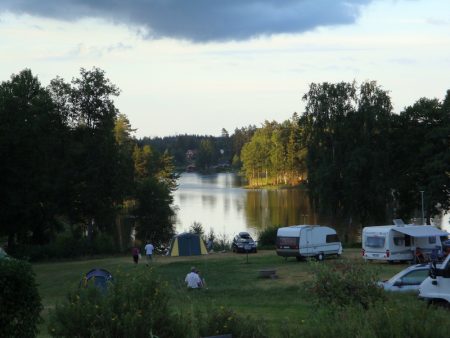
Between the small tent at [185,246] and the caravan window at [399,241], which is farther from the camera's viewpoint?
the small tent at [185,246]

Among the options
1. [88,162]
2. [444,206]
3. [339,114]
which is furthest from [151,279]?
[339,114]

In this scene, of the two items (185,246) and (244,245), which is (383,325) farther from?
(185,246)

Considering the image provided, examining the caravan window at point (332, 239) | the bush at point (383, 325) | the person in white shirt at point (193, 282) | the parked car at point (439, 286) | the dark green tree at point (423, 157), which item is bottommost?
the person in white shirt at point (193, 282)

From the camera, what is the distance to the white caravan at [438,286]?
12.4m

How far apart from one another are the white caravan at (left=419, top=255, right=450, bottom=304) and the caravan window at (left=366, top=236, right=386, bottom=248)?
53.5ft

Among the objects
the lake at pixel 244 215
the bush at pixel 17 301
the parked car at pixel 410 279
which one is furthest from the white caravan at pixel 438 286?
the lake at pixel 244 215

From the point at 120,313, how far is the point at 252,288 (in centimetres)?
1460

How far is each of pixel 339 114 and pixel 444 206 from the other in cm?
1114

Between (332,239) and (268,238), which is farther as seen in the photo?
(268,238)

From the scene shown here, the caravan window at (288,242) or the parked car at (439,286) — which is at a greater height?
the parked car at (439,286)

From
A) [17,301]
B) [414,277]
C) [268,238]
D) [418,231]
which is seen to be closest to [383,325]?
[17,301]

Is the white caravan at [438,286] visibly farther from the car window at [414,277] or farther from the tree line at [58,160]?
the tree line at [58,160]

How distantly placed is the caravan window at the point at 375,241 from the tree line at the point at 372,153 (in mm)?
15737

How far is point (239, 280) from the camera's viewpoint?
80.2 ft
